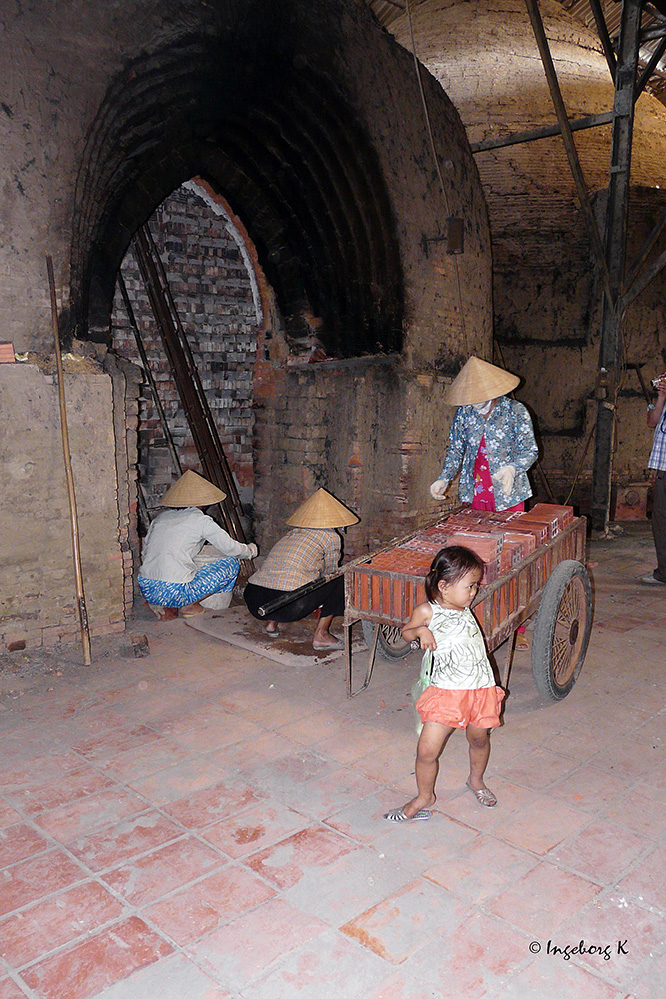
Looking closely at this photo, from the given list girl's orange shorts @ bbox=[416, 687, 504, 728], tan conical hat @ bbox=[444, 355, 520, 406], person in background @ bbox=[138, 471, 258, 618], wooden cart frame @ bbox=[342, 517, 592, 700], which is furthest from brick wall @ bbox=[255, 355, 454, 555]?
girl's orange shorts @ bbox=[416, 687, 504, 728]

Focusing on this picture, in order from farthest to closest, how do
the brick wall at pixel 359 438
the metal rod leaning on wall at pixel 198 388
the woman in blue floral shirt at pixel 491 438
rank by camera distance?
the brick wall at pixel 359 438
the metal rod leaning on wall at pixel 198 388
the woman in blue floral shirt at pixel 491 438

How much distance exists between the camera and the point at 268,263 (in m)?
7.39

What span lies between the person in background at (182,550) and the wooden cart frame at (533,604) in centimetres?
172

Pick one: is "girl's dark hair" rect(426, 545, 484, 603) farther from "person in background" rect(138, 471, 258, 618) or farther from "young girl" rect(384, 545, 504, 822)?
"person in background" rect(138, 471, 258, 618)

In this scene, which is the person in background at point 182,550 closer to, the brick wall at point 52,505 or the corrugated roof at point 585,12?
the brick wall at point 52,505

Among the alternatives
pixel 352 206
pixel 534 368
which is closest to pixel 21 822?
pixel 352 206

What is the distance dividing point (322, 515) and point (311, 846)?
2.52 meters

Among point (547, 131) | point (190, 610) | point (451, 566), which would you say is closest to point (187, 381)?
point (190, 610)

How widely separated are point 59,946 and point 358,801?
4.40ft

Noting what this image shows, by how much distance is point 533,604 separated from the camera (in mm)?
4223

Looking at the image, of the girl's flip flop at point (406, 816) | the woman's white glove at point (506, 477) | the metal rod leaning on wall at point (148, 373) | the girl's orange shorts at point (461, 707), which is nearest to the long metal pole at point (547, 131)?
the metal rod leaning on wall at point (148, 373)

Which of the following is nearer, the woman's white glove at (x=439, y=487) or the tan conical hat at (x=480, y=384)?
the tan conical hat at (x=480, y=384)

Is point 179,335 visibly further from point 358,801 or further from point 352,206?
point 358,801

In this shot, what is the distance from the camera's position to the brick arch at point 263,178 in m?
5.07
